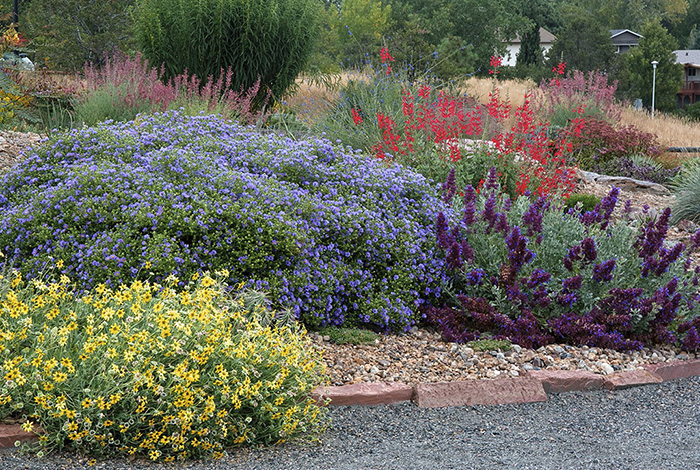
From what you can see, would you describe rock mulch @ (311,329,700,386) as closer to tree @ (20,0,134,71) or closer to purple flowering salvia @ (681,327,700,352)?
purple flowering salvia @ (681,327,700,352)

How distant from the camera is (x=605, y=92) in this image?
13.2 metres

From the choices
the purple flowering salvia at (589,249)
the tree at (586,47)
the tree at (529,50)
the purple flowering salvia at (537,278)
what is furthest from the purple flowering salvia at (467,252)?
the tree at (529,50)

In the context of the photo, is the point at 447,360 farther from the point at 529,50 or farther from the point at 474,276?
the point at 529,50

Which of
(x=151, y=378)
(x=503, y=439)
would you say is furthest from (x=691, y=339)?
(x=151, y=378)

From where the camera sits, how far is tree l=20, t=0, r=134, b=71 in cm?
1698

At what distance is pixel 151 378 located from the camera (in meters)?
2.86

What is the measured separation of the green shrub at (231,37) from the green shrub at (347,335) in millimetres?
6856

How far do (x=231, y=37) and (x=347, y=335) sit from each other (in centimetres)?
755

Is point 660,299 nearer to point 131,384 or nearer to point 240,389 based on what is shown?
point 240,389

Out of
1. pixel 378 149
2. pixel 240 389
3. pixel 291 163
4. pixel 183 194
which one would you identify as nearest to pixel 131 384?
pixel 240 389

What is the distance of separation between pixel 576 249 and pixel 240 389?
2371 millimetres

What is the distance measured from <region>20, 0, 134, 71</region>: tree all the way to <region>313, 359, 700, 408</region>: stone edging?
14792mm

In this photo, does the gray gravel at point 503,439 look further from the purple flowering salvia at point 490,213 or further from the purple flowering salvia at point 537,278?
the purple flowering salvia at point 490,213

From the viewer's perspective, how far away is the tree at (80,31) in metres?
17.0
